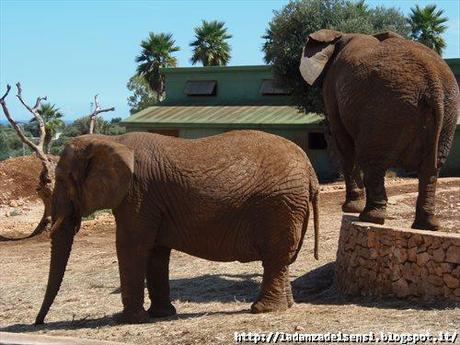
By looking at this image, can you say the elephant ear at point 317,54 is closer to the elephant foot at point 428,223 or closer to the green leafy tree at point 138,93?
the elephant foot at point 428,223

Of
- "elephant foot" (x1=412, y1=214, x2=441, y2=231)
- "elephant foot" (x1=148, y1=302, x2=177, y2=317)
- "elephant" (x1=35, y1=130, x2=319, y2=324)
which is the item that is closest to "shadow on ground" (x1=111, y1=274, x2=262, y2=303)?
"elephant foot" (x1=148, y1=302, x2=177, y2=317)

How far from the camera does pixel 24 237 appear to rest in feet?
63.5

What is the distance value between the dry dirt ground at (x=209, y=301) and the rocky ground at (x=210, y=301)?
0.01 metres

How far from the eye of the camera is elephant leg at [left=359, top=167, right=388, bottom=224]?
9.79 meters

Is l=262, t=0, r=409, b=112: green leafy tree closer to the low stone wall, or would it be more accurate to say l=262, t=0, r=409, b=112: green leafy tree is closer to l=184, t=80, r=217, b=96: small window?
l=184, t=80, r=217, b=96: small window

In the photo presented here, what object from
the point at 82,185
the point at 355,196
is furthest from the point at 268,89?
the point at 82,185

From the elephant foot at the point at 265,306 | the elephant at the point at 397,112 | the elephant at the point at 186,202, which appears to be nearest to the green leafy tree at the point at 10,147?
the elephant at the point at 397,112

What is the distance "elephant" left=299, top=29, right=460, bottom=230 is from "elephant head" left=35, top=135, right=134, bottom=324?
301cm

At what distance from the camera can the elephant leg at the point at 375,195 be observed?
9.79 meters

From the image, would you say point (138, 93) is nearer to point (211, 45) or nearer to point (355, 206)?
point (211, 45)

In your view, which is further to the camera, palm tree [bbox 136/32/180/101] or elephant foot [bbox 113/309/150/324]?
palm tree [bbox 136/32/180/101]

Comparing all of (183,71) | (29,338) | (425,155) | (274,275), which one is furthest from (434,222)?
(183,71)

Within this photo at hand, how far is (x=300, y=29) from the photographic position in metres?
27.8

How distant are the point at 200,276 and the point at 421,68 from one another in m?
4.27
